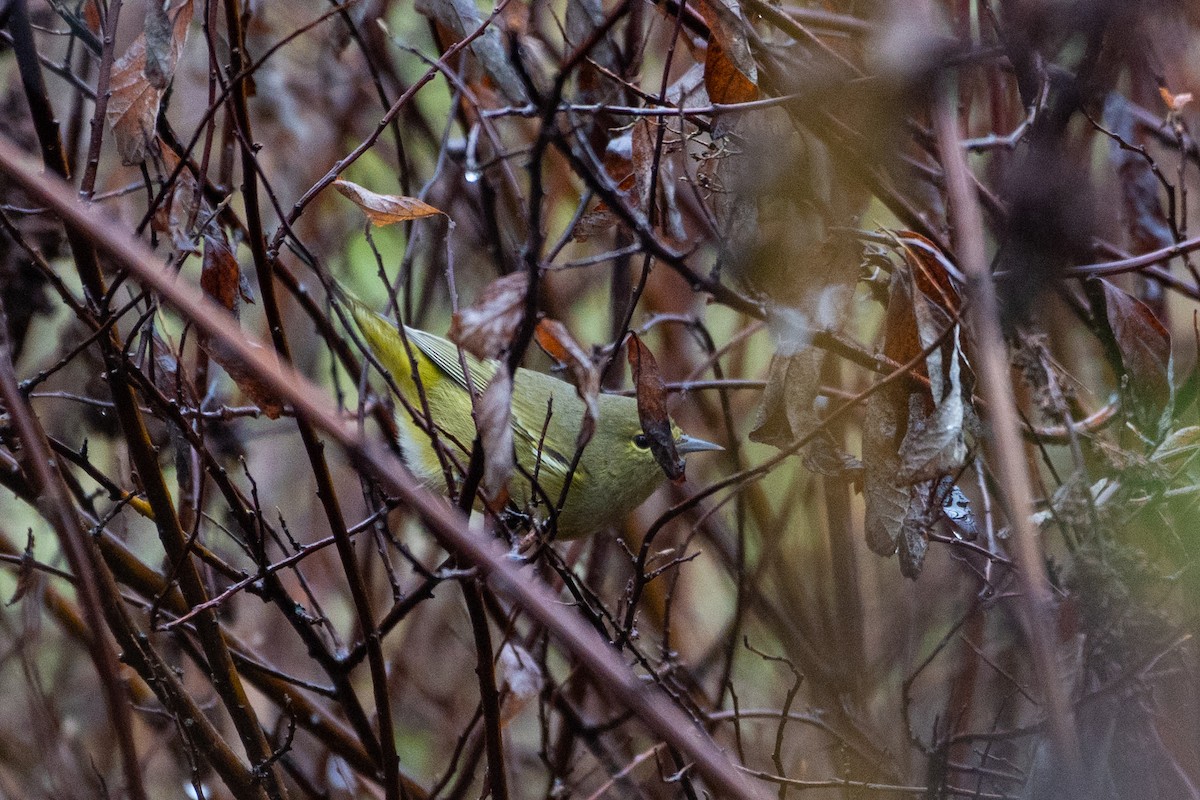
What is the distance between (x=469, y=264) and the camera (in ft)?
15.0

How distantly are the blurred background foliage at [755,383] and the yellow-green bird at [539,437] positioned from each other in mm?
193

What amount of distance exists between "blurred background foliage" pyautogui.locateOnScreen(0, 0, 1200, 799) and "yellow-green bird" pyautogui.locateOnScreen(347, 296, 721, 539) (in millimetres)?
193

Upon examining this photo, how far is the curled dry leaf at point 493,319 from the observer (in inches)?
54.2

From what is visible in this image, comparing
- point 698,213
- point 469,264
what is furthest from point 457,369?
point 698,213

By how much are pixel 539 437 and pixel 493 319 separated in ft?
7.52

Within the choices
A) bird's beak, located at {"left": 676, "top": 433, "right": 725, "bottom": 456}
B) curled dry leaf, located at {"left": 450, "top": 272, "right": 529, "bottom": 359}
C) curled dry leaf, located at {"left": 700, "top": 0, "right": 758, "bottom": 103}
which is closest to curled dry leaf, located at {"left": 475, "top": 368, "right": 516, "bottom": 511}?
curled dry leaf, located at {"left": 450, "top": 272, "right": 529, "bottom": 359}

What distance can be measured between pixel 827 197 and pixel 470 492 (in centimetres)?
110

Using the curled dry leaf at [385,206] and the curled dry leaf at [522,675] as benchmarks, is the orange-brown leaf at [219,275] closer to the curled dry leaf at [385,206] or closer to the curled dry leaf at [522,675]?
the curled dry leaf at [385,206]

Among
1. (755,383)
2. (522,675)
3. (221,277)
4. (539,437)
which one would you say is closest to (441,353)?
(539,437)

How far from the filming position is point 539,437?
3664 millimetres

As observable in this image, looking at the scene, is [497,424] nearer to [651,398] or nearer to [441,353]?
[651,398]

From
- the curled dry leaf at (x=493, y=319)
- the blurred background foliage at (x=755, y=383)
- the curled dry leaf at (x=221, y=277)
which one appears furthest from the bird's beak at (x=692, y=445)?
the curled dry leaf at (x=493, y=319)

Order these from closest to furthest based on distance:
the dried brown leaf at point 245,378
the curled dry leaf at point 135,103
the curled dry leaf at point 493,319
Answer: the curled dry leaf at point 493,319 < the dried brown leaf at point 245,378 < the curled dry leaf at point 135,103

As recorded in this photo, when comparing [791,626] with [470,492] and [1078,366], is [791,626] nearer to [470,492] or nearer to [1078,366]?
[1078,366]
